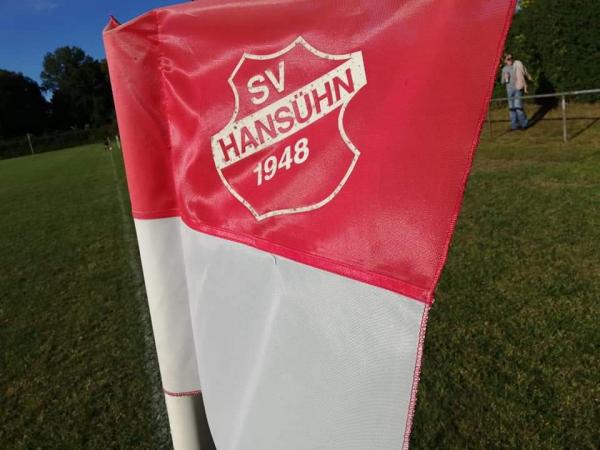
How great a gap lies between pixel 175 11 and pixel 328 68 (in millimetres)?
457

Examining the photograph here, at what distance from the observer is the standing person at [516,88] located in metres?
12.2

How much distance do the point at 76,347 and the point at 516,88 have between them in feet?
37.9

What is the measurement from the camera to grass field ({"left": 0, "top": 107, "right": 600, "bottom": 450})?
A: 272 centimetres

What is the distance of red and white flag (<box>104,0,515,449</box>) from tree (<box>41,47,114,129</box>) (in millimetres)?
74808

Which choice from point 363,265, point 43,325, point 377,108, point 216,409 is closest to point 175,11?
point 377,108

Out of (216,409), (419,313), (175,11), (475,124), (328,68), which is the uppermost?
(175,11)

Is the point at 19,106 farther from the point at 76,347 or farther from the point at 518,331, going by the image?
the point at 518,331

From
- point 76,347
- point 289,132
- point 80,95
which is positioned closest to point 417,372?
point 289,132

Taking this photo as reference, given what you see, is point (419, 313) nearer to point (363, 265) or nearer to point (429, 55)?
point (363, 265)

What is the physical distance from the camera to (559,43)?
12.9 metres

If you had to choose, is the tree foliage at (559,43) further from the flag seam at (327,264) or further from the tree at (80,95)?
the tree at (80,95)

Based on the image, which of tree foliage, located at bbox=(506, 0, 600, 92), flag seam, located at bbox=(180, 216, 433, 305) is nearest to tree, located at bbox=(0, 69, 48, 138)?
tree foliage, located at bbox=(506, 0, 600, 92)

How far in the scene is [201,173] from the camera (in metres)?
1.32

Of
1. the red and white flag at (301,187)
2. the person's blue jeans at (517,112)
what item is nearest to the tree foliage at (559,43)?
the person's blue jeans at (517,112)
